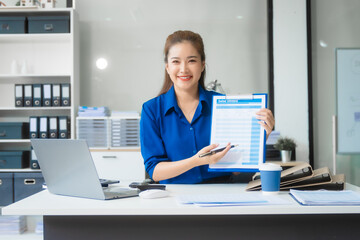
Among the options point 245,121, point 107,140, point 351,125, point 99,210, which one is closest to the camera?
point 99,210

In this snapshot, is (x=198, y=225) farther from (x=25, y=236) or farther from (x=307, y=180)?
(x=25, y=236)

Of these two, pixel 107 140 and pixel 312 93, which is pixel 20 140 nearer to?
pixel 107 140

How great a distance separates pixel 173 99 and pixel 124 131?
6.31 ft

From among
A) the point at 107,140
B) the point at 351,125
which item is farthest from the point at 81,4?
the point at 351,125

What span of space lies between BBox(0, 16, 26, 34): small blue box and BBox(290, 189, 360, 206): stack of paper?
3.38m

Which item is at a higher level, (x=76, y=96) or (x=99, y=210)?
(x=76, y=96)

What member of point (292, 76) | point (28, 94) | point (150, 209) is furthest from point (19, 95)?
point (150, 209)

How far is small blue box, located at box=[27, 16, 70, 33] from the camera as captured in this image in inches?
153

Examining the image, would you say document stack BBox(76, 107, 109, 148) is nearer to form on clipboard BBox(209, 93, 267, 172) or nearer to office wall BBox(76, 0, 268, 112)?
office wall BBox(76, 0, 268, 112)

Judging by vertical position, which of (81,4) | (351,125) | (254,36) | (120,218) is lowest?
(120,218)

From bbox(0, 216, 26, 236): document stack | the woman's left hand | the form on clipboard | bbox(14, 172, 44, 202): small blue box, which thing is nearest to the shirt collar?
the form on clipboard

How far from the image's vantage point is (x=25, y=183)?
3809 mm

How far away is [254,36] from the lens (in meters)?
4.16

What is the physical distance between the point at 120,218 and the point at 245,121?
2.21 ft
